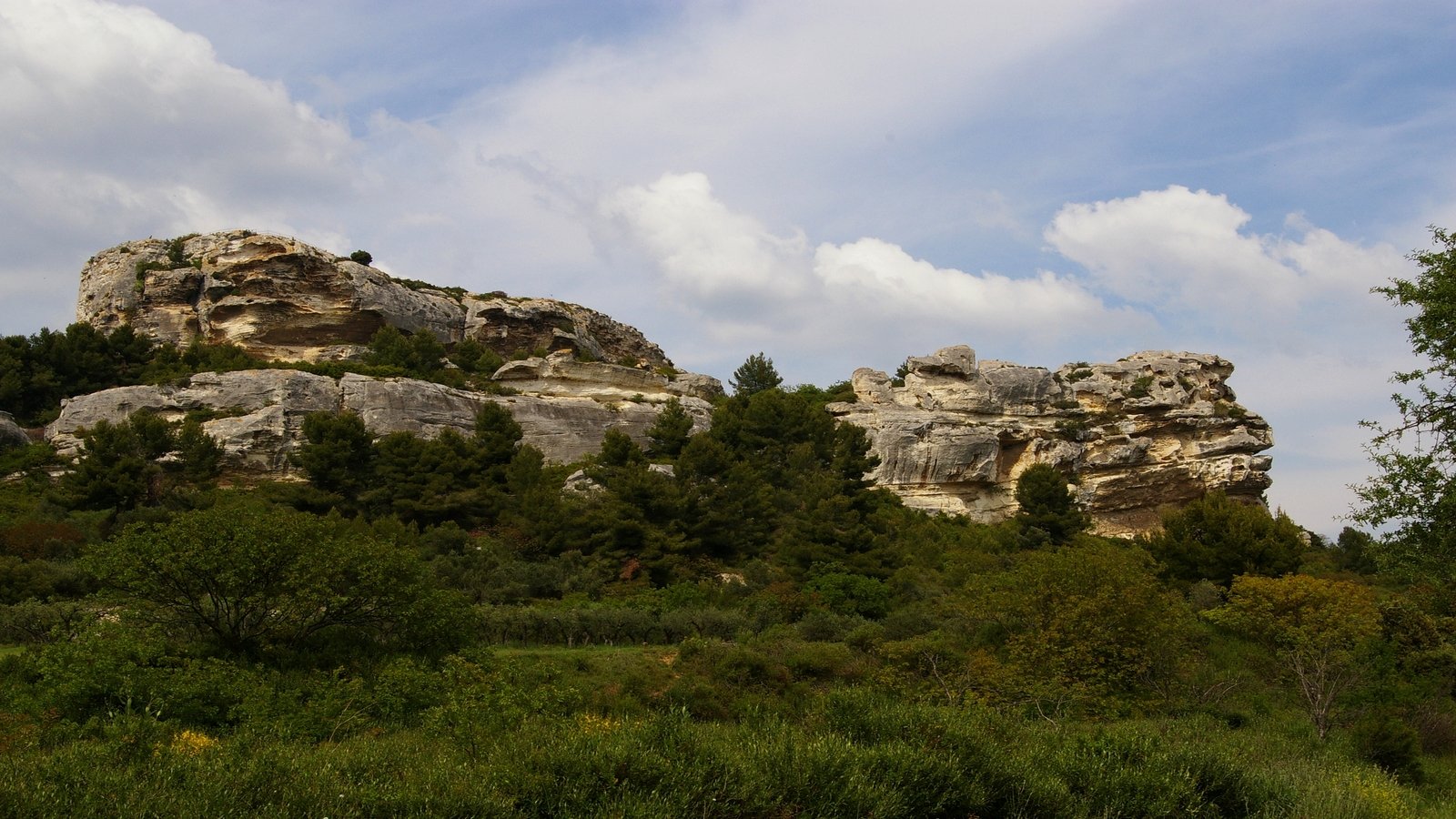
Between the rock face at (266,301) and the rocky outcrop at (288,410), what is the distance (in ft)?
34.8

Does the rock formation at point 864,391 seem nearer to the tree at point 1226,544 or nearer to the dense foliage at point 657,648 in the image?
the dense foliage at point 657,648

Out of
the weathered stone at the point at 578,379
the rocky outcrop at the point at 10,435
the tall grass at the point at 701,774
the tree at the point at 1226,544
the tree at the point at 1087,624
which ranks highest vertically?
the weathered stone at the point at 578,379

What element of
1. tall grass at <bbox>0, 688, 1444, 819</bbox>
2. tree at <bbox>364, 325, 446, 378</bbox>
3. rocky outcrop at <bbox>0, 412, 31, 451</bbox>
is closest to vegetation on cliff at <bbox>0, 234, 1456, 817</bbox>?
tall grass at <bbox>0, 688, 1444, 819</bbox>

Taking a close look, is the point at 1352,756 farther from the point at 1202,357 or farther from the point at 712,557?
the point at 1202,357

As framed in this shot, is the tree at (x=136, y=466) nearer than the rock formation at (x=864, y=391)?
Yes

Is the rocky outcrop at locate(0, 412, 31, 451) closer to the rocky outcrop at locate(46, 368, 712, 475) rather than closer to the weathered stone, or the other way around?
the rocky outcrop at locate(46, 368, 712, 475)

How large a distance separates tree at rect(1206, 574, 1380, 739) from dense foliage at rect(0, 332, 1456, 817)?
0.41 feet

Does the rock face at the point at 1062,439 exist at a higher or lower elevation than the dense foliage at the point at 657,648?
higher

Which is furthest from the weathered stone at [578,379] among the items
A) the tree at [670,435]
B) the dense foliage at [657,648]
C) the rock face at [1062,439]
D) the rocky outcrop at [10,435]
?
the rocky outcrop at [10,435]

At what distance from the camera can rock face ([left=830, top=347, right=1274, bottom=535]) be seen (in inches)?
2347

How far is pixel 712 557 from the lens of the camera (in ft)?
123

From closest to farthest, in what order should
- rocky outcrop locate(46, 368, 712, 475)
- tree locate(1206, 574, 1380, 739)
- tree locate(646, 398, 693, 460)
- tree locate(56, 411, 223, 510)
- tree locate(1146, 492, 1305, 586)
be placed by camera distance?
tree locate(1206, 574, 1380, 739), tree locate(56, 411, 223, 510), tree locate(1146, 492, 1305, 586), rocky outcrop locate(46, 368, 712, 475), tree locate(646, 398, 693, 460)

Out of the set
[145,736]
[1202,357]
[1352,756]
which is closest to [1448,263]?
[1352,756]

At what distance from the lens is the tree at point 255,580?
60.9 feet
